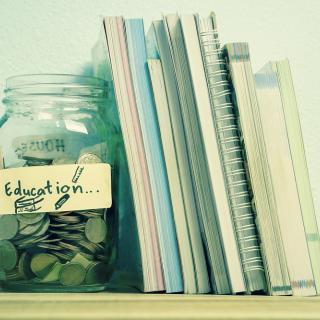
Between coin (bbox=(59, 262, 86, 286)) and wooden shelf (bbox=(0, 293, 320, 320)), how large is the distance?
3.1 inches

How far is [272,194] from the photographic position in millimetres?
541

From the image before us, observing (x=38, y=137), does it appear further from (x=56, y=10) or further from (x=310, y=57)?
(x=310, y=57)

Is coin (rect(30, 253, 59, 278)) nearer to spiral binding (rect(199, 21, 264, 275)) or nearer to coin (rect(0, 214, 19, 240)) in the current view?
coin (rect(0, 214, 19, 240))

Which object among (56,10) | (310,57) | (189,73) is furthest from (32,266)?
(310,57)

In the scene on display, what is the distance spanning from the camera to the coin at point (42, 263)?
21.7 inches

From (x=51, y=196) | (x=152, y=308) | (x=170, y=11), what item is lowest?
(x=152, y=308)

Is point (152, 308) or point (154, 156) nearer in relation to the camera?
point (152, 308)

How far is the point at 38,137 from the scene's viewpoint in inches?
23.3

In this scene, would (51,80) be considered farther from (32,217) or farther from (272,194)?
(272,194)

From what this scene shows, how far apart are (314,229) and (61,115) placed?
0.34 meters

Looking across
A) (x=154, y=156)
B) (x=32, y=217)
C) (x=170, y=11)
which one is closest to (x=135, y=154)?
(x=154, y=156)

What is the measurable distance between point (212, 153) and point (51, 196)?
0.18 metres

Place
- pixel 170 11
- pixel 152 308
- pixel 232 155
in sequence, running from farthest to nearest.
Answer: pixel 170 11
pixel 232 155
pixel 152 308

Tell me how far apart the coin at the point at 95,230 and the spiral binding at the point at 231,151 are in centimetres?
15
